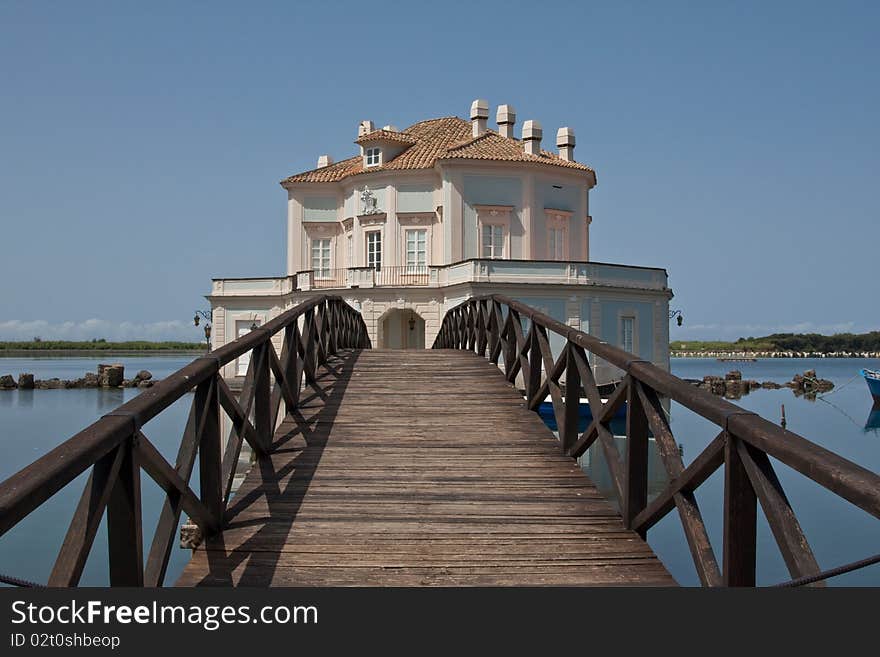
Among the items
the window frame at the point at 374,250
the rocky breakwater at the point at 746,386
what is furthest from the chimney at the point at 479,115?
the rocky breakwater at the point at 746,386

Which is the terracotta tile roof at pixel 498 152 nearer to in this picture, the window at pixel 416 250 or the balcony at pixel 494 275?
the window at pixel 416 250

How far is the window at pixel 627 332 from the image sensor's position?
30984 mm

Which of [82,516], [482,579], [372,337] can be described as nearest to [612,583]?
[482,579]

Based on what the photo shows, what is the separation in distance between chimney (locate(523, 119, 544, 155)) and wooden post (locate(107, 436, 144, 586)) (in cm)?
3314

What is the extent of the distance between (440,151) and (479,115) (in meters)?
3.07

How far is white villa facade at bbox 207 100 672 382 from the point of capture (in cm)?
2992

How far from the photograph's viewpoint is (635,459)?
482cm

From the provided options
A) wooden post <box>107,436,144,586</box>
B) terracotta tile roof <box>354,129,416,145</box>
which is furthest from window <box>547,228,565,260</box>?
wooden post <box>107,436,144,586</box>

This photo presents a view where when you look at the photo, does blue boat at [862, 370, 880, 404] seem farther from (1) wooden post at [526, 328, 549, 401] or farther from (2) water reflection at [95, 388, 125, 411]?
(1) wooden post at [526, 328, 549, 401]

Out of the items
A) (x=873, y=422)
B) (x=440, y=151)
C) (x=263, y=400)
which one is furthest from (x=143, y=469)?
(x=873, y=422)

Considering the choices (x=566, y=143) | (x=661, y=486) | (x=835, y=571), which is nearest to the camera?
(x=835, y=571)

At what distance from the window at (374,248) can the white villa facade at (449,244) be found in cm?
6

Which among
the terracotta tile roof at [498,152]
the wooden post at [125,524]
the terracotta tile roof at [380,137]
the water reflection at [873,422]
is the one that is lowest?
the water reflection at [873,422]

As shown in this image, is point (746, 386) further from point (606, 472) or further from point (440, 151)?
point (606, 472)
